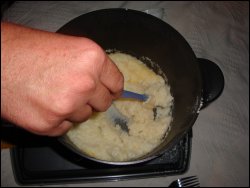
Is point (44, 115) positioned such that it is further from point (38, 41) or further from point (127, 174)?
point (127, 174)

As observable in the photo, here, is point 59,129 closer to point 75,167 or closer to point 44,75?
point 44,75

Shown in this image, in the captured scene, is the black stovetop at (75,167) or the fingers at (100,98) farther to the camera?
the black stovetop at (75,167)

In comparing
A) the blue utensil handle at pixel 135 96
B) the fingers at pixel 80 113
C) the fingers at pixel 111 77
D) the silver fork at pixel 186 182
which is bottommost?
the silver fork at pixel 186 182

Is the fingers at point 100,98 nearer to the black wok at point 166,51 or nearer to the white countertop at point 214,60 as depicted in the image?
the black wok at point 166,51

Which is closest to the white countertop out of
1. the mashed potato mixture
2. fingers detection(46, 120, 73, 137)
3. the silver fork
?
the silver fork

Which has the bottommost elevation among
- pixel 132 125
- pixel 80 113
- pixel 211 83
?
pixel 132 125

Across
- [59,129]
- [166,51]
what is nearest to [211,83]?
[166,51]

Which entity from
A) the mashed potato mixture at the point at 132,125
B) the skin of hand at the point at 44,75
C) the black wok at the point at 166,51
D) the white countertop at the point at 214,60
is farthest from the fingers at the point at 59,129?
the white countertop at the point at 214,60
